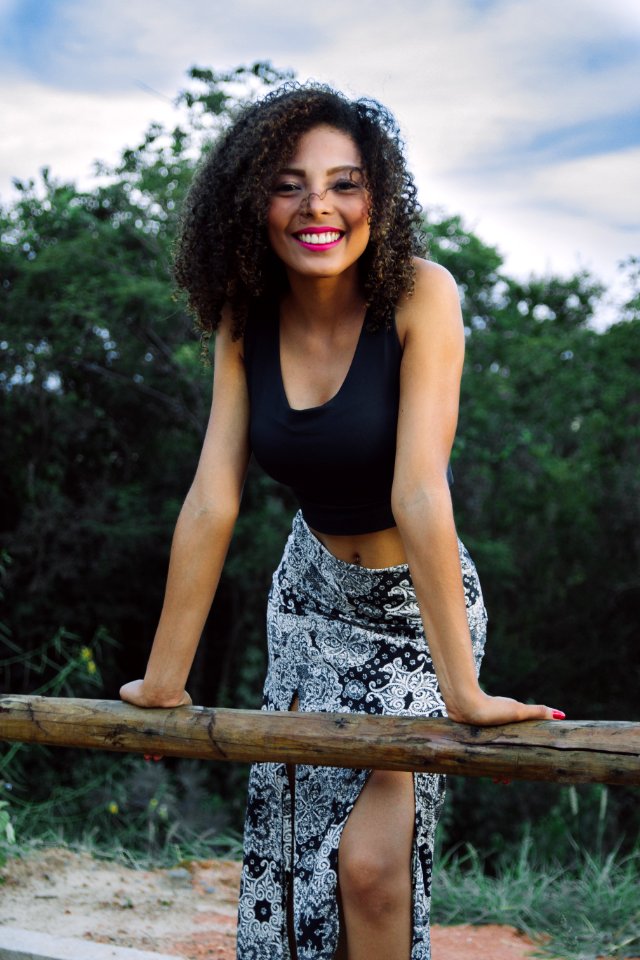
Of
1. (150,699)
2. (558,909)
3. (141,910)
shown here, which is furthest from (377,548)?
(558,909)

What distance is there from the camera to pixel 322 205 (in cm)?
255

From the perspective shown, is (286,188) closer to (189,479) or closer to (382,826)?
(382,826)

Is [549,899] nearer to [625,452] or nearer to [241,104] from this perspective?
[241,104]

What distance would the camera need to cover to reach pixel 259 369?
9.05 feet

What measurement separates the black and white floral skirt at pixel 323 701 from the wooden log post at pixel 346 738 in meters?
0.25

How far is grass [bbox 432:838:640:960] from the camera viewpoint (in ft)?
14.7

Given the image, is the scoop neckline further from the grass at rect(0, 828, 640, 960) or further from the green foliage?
the green foliage

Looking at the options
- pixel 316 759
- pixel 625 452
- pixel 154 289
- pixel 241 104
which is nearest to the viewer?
pixel 316 759

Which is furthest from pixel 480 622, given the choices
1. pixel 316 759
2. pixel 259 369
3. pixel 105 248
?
pixel 105 248

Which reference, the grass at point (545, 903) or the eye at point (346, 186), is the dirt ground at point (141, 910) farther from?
the eye at point (346, 186)

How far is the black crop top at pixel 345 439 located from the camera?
2.54 m

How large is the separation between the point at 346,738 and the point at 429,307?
3.16 ft

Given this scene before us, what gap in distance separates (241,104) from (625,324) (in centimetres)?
1008

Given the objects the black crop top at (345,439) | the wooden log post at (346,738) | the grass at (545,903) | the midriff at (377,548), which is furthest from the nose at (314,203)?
the grass at (545,903)
